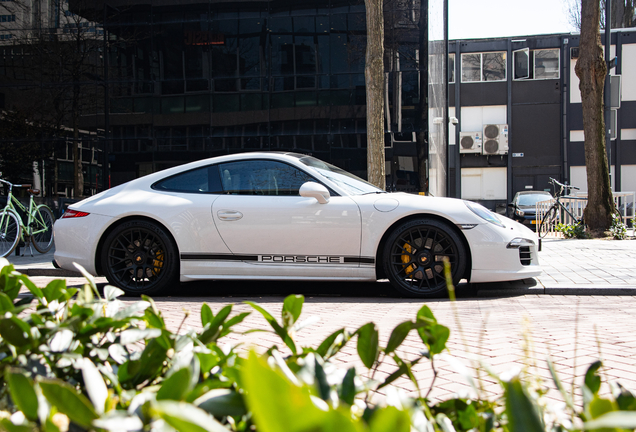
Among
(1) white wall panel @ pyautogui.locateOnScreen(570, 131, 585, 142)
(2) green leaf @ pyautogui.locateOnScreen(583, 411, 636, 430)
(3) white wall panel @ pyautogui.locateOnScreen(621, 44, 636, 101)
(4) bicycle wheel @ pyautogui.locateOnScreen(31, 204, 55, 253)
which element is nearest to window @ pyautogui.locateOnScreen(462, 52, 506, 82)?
(1) white wall panel @ pyautogui.locateOnScreen(570, 131, 585, 142)

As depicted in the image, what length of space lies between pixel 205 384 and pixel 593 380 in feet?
2.16

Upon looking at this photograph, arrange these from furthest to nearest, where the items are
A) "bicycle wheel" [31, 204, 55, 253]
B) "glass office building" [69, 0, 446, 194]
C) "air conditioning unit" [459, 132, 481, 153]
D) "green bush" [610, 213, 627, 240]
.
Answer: "air conditioning unit" [459, 132, 481, 153], "glass office building" [69, 0, 446, 194], "green bush" [610, 213, 627, 240], "bicycle wheel" [31, 204, 55, 253]

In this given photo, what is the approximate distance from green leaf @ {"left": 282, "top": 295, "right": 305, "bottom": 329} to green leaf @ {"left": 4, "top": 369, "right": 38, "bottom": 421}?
592 millimetres

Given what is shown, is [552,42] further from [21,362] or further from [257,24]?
[21,362]

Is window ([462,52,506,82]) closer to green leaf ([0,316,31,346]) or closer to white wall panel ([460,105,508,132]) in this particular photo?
white wall panel ([460,105,508,132])

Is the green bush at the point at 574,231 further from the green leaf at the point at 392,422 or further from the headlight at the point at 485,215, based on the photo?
the green leaf at the point at 392,422

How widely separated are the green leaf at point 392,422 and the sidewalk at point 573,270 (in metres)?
5.47

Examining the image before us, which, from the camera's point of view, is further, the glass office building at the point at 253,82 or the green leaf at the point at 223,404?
the glass office building at the point at 253,82

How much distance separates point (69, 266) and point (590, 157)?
1168 cm

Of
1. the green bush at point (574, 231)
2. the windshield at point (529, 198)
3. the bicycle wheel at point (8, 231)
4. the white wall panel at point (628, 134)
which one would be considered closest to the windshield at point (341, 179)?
the bicycle wheel at point (8, 231)

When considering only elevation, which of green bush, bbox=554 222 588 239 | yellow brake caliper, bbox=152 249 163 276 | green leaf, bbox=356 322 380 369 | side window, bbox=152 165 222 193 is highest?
side window, bbox=152 165 222 193

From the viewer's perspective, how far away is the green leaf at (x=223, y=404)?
2.61ft

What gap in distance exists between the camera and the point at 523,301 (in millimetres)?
5340

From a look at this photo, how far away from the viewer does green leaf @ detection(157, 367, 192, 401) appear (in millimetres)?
792
